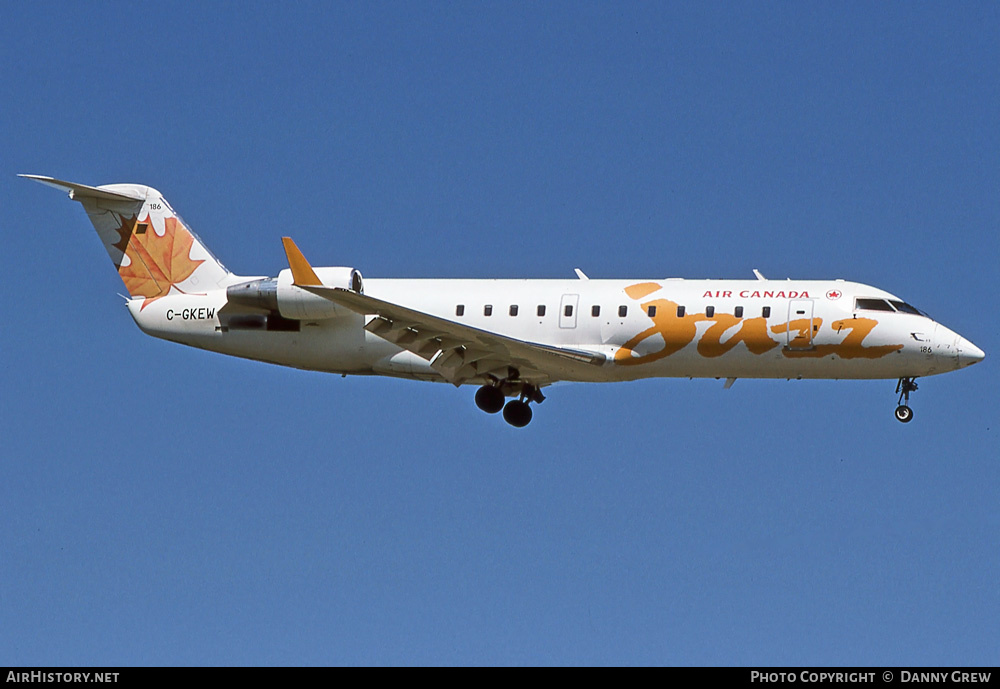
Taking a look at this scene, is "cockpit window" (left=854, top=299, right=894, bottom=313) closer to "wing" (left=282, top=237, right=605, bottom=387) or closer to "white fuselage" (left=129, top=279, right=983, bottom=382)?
"white fuselage" (left=129, top=279, right=983, bottom=382)

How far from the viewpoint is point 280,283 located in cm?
3384

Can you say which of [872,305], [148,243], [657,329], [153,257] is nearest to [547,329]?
[657,329]

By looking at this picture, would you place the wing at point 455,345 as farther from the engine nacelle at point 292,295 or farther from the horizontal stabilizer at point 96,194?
the horizontal stabilizer at point 96,194

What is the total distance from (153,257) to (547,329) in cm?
1034

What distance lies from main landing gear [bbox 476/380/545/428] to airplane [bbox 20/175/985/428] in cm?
3

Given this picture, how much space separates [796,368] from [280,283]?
11.9 metres

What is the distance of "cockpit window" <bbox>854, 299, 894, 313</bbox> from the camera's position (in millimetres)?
33062

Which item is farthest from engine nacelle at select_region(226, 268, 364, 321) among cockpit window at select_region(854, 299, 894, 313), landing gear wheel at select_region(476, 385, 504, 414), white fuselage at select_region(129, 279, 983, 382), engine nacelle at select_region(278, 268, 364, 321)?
cockpit window at select_region(854, 299, 894, 313)

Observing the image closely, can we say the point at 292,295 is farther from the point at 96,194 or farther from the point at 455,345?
the point at 96,194

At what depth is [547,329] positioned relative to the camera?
1335 inches

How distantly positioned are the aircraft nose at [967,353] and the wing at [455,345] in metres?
7.94

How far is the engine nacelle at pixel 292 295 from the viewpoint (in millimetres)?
33125
